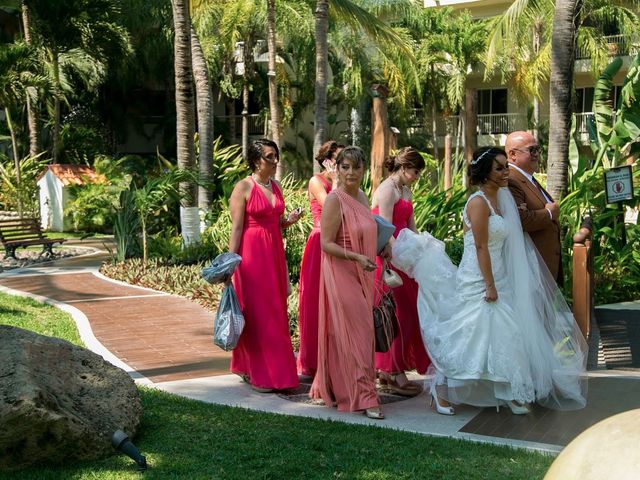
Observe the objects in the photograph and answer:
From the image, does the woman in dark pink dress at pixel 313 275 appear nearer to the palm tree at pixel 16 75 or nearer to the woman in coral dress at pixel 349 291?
the woman in coral dress at pixel 349 291

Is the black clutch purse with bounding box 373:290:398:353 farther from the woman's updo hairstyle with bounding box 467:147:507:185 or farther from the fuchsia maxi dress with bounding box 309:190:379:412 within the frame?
the woman's updo hairstyle with bounding box 467:147:507:185

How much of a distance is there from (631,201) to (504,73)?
918 inches

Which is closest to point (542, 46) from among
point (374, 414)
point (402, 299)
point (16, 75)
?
point (16, 75)

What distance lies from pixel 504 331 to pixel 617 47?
31.4 metres

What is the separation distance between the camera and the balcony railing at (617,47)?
106ft

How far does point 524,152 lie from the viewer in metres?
Answer: 6.73

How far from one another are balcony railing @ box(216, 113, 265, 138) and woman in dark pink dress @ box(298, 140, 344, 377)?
97.0ft

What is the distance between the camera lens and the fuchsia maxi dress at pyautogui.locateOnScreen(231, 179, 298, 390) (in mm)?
6941

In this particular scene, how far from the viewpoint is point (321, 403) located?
21.4 feet

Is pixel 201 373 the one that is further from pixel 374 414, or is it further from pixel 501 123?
pixel 501 123

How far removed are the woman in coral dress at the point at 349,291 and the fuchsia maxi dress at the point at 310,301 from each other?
803 mm

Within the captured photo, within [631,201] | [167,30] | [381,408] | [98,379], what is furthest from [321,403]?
[167,30]

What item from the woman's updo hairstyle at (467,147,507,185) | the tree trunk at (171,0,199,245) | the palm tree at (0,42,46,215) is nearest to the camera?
the woman's updo hairstyle at (467,147,507,185)

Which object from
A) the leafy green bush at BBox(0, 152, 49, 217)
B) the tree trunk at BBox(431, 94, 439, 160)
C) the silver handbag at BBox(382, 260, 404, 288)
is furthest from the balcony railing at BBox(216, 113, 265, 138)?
the silver handbag at BBox(382, 260, 404, 288)
